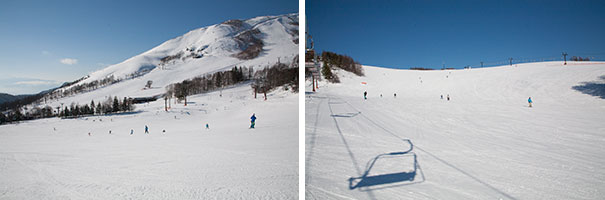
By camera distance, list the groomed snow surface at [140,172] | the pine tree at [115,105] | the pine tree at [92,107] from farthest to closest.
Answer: the pine tree at [115,105] → the pine tree at [92,107] → the groomed snow surface at [140,172]

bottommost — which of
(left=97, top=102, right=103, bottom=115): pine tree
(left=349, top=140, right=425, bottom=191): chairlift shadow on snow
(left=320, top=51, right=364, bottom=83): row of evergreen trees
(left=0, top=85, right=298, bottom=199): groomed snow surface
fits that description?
(left=0, top=85, right=298, bottom=199): groomed snow surface

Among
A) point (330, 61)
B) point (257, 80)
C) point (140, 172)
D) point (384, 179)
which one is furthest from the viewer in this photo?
point (257, 80)

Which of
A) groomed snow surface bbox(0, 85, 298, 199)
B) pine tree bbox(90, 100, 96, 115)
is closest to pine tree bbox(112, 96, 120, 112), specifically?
pine tree bbox(90, 100, 96, 115)

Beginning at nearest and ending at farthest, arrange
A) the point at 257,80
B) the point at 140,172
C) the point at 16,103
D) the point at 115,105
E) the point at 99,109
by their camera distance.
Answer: the point at 140,172
the point at 16,103
the point at 99,109
the point at 115,105
the point at 257,80

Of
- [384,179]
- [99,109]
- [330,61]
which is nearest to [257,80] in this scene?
[330,61]

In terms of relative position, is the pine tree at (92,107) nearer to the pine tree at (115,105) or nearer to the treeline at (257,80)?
the pine tree at (115,105)

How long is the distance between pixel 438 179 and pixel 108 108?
10.1 meters

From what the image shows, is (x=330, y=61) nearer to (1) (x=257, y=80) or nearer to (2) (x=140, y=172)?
(2) (x=140, y=172)

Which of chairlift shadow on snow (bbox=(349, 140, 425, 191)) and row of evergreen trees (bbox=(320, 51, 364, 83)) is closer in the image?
chairlift shadow on snow (bbox=(349, 140, 425, 191))

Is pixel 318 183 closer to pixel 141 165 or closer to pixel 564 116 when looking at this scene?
pixel 141 165

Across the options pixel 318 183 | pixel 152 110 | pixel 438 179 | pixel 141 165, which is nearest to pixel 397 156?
pixel 438 179

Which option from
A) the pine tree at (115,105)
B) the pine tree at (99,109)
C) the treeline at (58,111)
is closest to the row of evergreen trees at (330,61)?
the treeline at (58,111)

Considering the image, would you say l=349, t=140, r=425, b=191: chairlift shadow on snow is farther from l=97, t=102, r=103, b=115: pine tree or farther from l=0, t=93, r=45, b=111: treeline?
l=97, t=102, r=103, b=115: pine tree

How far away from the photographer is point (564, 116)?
2.74 m
